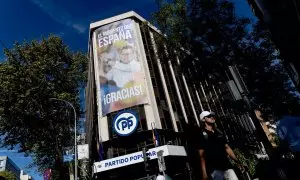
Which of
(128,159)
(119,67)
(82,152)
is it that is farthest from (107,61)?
(82,152)

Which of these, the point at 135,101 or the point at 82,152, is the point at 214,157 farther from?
the point at 135,101

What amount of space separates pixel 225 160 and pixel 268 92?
779 inches

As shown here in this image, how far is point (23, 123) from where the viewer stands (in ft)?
95.8

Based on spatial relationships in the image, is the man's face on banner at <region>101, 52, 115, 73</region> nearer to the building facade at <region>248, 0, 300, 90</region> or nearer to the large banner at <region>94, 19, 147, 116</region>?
the large banner at <region>94, 19, 147, 116</region>

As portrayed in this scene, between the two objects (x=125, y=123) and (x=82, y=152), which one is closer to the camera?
(x=82, y=152)

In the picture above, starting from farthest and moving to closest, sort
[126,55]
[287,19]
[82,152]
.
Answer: [126,55]
[82,152]
[287,19]

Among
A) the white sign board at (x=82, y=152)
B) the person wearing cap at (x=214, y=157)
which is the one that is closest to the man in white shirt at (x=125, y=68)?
the white sign board at (x=82, y=152)

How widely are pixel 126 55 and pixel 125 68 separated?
1906 millimetres

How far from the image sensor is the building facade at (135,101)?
83.5 feet

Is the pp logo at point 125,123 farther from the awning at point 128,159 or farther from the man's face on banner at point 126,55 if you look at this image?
the man's face on banner at point 126,55

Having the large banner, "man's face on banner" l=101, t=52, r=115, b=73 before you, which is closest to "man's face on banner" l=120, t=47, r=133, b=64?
the large banner

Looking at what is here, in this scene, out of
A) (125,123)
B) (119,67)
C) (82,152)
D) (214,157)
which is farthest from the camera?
(119,67)

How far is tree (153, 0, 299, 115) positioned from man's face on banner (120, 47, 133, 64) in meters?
6.90

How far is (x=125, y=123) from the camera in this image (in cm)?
2631
